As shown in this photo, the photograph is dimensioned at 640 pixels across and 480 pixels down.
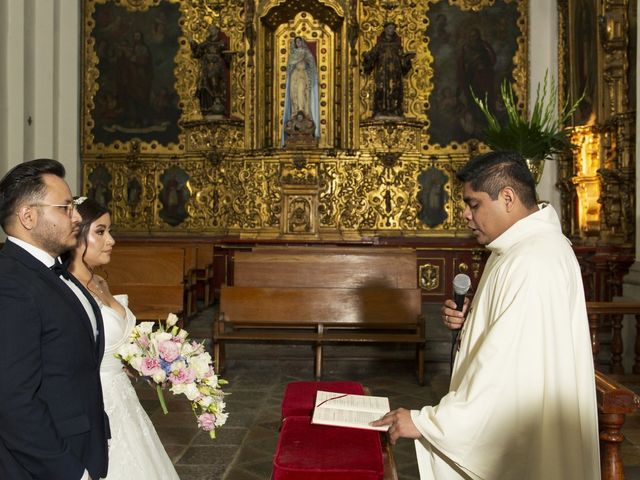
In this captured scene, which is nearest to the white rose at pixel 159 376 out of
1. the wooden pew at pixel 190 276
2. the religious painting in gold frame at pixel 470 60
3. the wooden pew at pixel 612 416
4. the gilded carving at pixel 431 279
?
the wooden pew at pixel 612 416

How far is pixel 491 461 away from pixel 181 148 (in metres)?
10.5

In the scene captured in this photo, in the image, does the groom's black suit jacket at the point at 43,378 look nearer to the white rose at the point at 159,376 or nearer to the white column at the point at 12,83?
the white rose at the point at 159,376

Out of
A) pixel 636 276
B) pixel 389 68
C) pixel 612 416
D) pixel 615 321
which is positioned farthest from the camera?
pixel 389 68

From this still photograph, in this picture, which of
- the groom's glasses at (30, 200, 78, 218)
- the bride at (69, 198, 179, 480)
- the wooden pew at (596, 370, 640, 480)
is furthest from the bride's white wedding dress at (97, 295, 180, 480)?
the wooden pew at (596, 370, 640, 480)

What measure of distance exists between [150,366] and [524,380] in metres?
1.59

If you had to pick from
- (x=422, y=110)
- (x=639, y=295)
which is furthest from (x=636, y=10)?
(x=422, y=110)

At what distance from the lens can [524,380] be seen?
84.7 inches

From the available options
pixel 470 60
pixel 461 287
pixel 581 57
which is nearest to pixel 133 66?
pixel 470 60

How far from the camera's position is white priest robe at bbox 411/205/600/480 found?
2.15m

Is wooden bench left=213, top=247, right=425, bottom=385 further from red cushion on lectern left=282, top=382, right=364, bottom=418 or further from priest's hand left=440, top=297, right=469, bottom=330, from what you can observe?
priest's hand left=440, top=297, right=469, bottom=330

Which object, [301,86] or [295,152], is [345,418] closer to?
[295,152]

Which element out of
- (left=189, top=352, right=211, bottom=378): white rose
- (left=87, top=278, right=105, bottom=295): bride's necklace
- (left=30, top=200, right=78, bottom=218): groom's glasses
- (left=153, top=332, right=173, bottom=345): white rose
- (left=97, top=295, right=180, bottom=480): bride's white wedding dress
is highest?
(left=30, top=200, right=78, bottom=218): groom's glasses

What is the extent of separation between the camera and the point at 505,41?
1163 cm

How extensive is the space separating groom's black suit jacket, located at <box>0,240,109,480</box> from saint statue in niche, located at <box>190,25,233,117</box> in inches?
384
